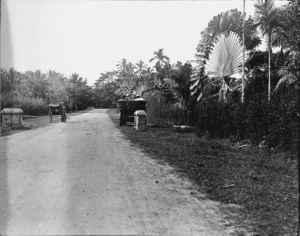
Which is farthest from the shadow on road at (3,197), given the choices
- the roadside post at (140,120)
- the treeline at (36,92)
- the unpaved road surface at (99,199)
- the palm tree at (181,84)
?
the treeline at (36,92)

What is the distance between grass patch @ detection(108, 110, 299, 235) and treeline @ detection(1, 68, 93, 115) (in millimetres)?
22894

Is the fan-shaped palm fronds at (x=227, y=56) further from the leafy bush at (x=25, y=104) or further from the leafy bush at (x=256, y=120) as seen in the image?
the leafy bush at (x=25, y=104)

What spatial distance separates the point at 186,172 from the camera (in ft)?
21.3

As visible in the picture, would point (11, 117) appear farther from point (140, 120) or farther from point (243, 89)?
point (243, 89)

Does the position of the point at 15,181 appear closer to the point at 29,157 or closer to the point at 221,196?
the point at 29,157

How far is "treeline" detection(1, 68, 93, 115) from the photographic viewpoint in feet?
110

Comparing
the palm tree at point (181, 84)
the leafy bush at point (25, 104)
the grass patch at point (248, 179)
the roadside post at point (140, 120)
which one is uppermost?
the palm tree at point (181, 84)

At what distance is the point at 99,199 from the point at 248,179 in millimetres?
3001

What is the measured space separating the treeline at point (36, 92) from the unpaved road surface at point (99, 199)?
74.3 feet

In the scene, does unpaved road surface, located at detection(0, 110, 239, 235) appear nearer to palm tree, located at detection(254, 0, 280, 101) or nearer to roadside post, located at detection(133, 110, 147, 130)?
roadside post, located at detection(133, 110, 147, 130)

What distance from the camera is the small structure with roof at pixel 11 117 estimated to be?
50.6 feet

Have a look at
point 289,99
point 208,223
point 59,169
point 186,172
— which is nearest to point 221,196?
point 208,223

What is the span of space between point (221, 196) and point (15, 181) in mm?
3665

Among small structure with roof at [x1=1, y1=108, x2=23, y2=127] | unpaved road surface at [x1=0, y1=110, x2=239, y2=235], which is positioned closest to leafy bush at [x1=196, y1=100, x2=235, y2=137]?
unpaved road surface at [x1=0, y1=110, x2=239, y2=235]
